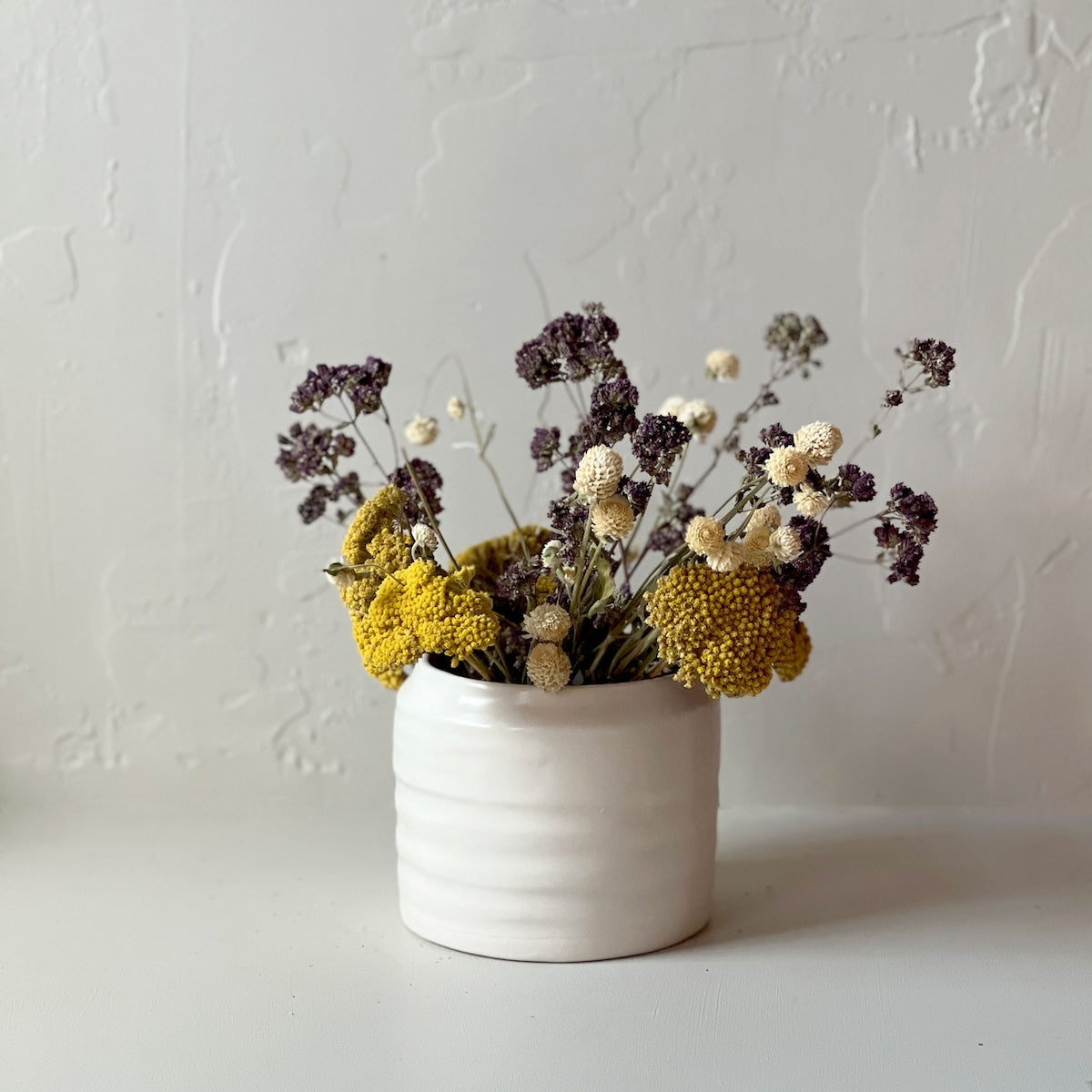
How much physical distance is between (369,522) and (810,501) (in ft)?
0.81

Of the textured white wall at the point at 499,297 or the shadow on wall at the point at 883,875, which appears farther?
the textured white wall at the point at 499,297

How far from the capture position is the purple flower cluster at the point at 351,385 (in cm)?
76

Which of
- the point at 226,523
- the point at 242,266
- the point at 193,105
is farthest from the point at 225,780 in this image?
the point at 193,105

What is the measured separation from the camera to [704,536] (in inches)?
27.8

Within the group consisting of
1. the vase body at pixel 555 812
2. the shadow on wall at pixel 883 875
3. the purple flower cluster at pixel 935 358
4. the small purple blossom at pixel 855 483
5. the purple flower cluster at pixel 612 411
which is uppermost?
the purple flower cluster at pixel 935 358

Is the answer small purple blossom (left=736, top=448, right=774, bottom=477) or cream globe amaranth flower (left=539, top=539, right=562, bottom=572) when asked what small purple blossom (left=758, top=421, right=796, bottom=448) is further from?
cream globe amaranth flower (left=539, top=539, right=562, bottom=572)

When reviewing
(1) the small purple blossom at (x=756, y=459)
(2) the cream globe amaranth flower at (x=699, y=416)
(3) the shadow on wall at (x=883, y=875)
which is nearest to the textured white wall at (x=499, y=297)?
(3) the shadow on wall at (x=883, y=875)

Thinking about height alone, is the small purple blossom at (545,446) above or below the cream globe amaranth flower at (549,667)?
above

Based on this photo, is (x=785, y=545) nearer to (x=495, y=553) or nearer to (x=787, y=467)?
(x=787, y=467)

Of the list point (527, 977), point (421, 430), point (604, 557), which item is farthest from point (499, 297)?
point (527, 977)

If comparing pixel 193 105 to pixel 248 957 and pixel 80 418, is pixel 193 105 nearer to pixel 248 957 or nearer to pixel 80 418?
pixel 80 418

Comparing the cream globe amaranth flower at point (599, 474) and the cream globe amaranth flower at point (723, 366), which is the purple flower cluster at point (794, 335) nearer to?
the cream globe amaranth flower at point (723, 366)

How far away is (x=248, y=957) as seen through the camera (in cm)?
79

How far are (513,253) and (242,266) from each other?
20 cm
